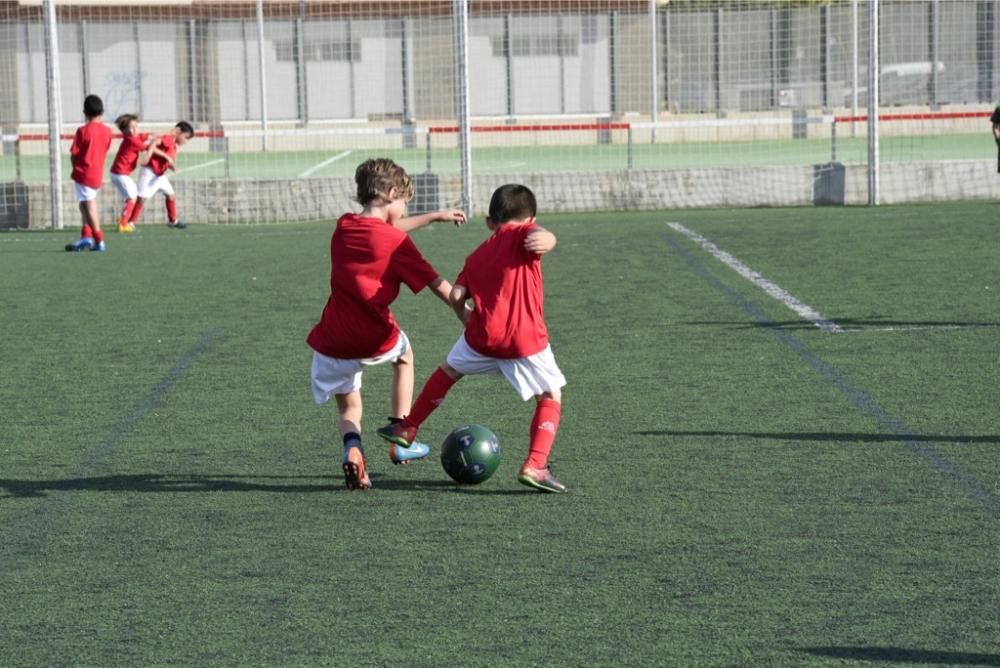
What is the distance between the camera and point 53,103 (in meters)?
20.0

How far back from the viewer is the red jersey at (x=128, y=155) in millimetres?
19000

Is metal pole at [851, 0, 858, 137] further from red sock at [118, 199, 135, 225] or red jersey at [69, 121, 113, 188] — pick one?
red jersey at [69, 121, 113, 188]

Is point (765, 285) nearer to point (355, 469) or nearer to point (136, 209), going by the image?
point (355, 469)

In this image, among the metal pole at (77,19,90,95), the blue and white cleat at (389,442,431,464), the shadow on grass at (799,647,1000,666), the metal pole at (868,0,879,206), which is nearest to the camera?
the shadow on grass at (799,647,1000,666)

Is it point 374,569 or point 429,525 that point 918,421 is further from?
point 374,569

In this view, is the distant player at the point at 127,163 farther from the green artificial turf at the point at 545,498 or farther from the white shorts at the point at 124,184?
the green artificial turf at the point at 545,498

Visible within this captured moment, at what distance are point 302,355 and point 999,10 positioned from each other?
1708cm

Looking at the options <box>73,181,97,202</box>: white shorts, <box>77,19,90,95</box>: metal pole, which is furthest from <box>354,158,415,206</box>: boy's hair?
<box>77,19,90,95</box>: metal pole

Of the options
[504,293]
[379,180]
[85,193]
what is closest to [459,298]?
[504,293]

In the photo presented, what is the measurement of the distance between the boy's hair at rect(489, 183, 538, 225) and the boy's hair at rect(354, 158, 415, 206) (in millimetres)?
362

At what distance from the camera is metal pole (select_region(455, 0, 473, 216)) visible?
2002cm

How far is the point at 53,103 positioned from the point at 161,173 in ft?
5.82

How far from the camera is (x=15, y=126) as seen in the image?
24.9 metres

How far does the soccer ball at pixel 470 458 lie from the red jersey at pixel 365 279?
52 cm
